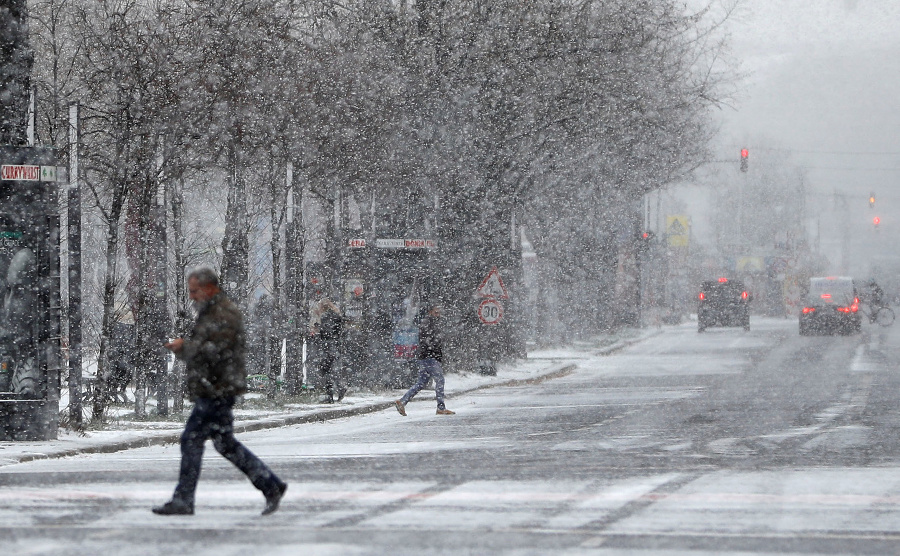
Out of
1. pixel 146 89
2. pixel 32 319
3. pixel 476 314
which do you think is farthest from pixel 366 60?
pixel 32 319

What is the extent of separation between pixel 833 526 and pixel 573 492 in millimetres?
2224

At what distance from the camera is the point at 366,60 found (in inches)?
1141

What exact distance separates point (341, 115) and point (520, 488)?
17.0 metres

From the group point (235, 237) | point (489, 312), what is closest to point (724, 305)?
point (489, 312)

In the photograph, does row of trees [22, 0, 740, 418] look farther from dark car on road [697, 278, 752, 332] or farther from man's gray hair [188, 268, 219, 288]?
dark car on road [697, 278, 752, 332]

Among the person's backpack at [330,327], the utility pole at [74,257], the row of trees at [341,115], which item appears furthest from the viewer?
the person's backpack at [330,327]

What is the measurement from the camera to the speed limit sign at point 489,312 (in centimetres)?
2894

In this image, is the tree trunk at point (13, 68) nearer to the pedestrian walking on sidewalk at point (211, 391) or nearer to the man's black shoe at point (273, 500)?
the pedestrian walking on sidewalk at point (211, 391)

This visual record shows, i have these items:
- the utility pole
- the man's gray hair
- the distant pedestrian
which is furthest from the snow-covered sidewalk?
the man's gray hair

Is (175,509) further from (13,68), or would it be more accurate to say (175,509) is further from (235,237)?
(235,237)

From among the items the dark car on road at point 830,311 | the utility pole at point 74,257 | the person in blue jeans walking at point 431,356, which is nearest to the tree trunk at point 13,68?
the utility pole at point 74,257

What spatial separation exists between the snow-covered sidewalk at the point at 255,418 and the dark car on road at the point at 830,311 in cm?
2014

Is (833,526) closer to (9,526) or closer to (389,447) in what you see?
(9,526)

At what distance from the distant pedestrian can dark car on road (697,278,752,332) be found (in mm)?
42421
